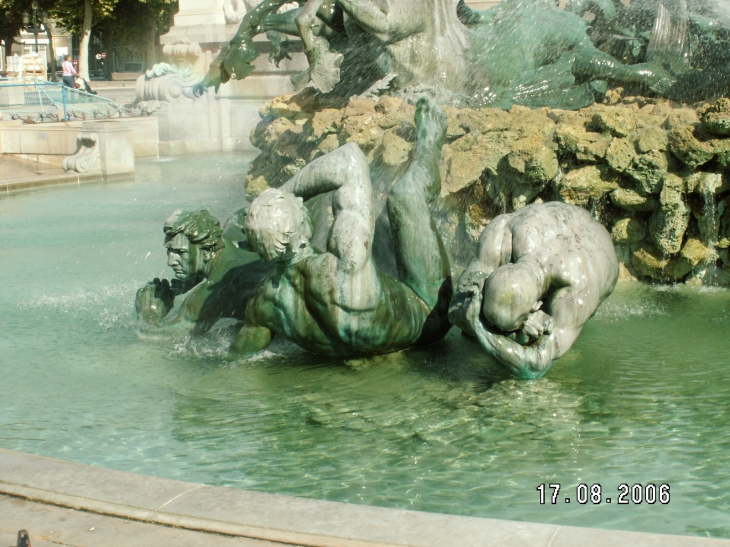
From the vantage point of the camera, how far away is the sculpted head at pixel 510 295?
12.2ft

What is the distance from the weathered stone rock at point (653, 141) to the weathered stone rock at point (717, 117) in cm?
26

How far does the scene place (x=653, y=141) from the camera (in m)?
5.72

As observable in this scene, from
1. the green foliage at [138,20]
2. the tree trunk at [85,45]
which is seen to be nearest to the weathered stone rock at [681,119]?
the tree trunk at [85,45]

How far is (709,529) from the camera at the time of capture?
2.85 meters

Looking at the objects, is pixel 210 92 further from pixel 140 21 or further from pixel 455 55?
pixel 140 21

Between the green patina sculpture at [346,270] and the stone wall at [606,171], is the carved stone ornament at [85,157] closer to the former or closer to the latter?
the stone wall at [606,171]

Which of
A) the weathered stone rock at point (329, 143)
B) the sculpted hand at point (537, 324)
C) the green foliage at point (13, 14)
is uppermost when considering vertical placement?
the green foliage at point (13, 14)

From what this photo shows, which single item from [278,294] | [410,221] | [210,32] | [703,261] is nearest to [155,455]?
[278,294]

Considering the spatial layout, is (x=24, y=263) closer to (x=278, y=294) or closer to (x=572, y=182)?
(x=278, y=294)

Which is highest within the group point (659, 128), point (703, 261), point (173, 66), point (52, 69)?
point (52, 69)

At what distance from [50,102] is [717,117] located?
14661mm

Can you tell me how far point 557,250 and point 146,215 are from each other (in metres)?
6.32

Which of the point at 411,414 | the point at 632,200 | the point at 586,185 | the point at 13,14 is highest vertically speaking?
the point at 13,14

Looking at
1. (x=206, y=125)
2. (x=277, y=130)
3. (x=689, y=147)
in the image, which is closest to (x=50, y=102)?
(x=206, y=125)
